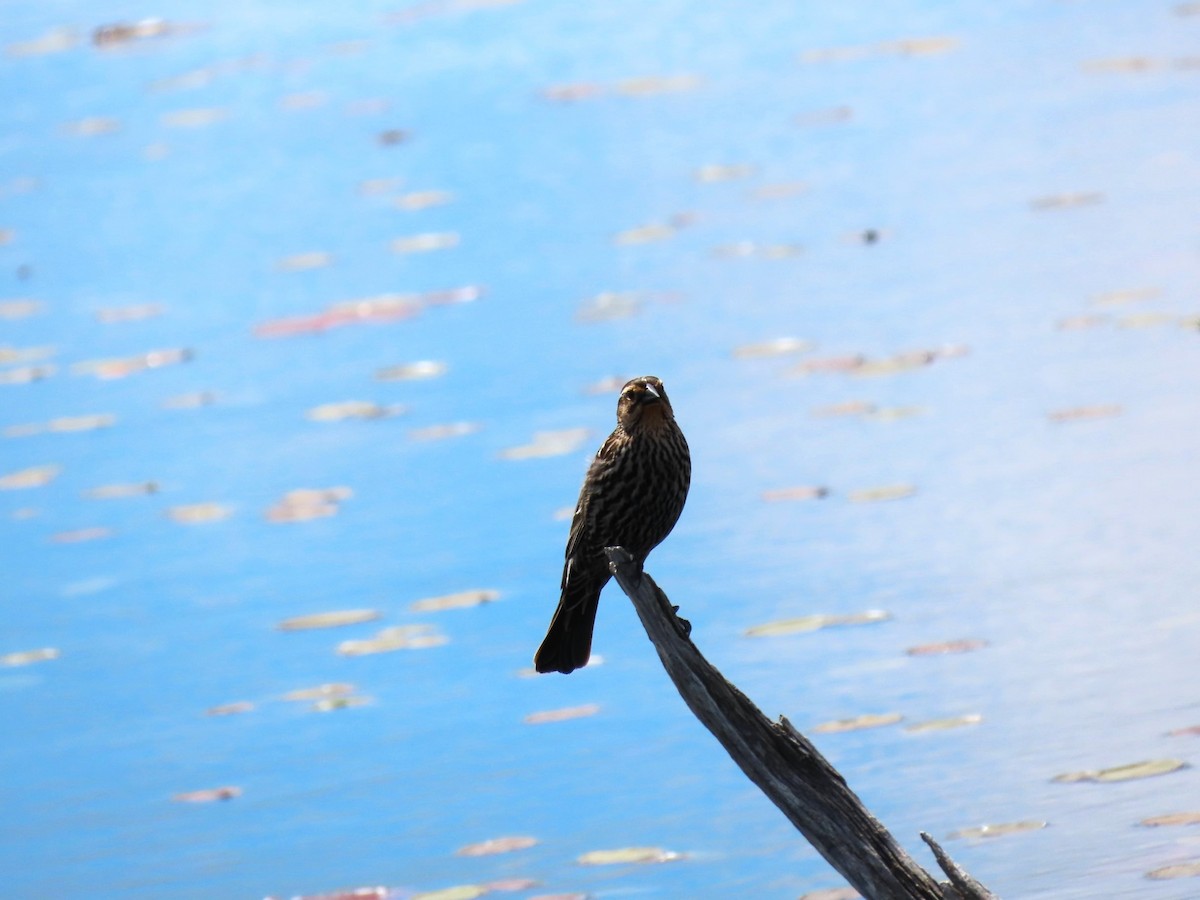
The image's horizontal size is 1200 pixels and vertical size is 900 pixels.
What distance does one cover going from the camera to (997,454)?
6.96 m

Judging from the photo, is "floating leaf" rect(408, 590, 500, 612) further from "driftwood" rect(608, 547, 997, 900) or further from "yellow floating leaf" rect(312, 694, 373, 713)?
"driftwood" rect(608, 547, 997, 900)

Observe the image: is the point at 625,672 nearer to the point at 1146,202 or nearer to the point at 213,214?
the point at 1146,202

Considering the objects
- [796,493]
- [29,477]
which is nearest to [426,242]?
[29,477]

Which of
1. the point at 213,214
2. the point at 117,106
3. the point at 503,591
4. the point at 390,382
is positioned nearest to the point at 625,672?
the point at 503,591

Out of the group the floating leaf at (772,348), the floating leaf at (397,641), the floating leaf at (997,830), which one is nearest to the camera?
the floating leaf at (997,830)

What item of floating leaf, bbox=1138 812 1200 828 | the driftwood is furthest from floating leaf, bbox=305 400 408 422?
the driftwood

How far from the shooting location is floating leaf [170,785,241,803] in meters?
5.62

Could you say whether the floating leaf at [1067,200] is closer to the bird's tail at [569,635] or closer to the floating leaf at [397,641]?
the floating leaf at [397,641]

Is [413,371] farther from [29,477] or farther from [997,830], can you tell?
[997,830]

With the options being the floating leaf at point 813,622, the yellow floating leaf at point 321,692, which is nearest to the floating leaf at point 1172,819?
the floating leaf at point 813,622

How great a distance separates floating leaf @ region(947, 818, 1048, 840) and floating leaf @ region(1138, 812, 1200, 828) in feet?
0.74

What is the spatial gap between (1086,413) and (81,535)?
10.6 feet

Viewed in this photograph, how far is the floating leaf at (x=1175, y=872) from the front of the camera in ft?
15.3

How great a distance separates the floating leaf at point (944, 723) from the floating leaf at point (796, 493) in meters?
1.43
